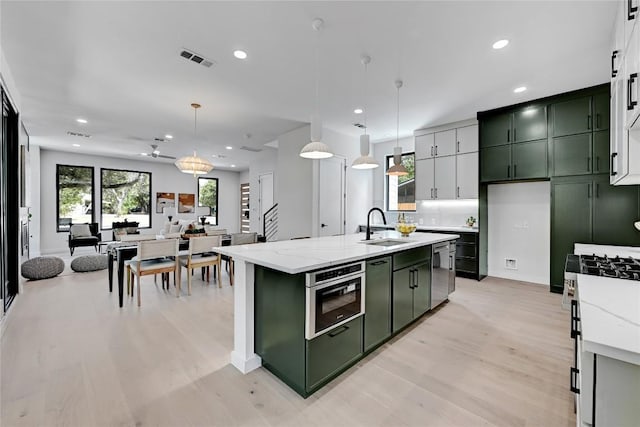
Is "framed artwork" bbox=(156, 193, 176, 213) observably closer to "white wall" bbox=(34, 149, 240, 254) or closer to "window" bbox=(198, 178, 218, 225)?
"white wall" bbox=(34, 149, 240, 254)

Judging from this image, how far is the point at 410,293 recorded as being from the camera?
2799mm

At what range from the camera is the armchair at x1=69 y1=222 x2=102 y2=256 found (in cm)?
720

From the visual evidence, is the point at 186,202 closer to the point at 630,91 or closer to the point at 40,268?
the point at 40,268

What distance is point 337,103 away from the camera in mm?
4258

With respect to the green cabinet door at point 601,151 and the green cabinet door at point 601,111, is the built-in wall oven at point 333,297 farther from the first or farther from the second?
the green cabinet door at point 601,111

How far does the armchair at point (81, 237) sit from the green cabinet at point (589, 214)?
9.80m

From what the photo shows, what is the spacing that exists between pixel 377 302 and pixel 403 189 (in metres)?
4.41

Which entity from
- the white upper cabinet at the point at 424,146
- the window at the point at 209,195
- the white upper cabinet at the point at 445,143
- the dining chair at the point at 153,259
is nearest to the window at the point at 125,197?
the window at the point at 209,195

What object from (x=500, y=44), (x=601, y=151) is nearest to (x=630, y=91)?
(x=500, y=44)

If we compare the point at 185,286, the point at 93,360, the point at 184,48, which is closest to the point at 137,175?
the point at 185,286

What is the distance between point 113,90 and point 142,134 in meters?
2.49

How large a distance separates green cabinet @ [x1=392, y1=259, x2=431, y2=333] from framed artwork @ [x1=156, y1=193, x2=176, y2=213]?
9.42 meters

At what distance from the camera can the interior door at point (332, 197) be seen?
17.8ft

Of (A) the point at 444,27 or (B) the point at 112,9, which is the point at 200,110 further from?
(A) the point at 444,27
